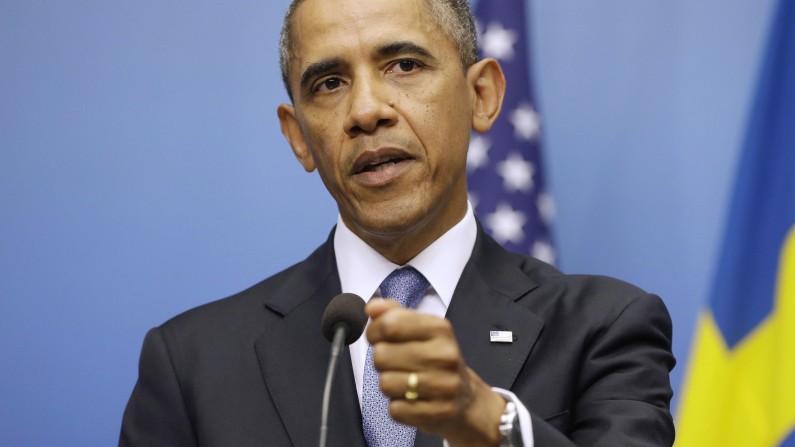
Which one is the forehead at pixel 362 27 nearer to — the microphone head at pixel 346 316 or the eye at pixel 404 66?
the eye at pixel 404 66

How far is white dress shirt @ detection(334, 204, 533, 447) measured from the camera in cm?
237

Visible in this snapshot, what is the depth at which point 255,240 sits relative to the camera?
332 centimetres

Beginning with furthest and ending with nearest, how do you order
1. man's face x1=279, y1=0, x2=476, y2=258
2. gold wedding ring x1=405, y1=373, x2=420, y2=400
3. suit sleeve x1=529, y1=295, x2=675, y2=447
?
man's face x1=279, y1=0, x2=476, y2=258
suit sleeve x1=529, y1=295, x2=675, y2=447
gold wedding ring x1=405, y1=373, x2=420, y2=400

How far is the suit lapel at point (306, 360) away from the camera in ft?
7.19

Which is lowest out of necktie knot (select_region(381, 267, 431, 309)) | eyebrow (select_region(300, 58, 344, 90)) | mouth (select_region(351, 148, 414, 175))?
necktie knot (select_region(381, 267, 431, 309))

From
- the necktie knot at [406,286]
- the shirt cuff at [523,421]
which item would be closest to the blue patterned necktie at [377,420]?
the necktie knot at [406,286]

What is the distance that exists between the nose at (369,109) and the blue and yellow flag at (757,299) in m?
1.28

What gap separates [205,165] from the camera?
10.9 ft

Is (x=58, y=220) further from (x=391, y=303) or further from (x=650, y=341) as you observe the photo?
(x=391, y=303)

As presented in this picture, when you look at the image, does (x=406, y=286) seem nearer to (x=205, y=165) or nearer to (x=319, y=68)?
(x=319, y=68)

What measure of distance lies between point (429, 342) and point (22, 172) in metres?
2.07

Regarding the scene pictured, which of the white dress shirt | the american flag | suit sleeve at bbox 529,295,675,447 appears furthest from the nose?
the american flag

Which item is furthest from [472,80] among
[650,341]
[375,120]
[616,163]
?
[616,163]

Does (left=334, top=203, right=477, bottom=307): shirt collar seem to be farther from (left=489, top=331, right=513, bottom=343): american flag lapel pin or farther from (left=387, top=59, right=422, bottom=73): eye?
(left=387, top=59, right=422, bottom=73): eye
